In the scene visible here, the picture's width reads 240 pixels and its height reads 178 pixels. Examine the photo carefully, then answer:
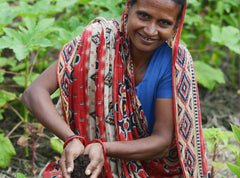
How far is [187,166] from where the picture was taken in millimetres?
1907

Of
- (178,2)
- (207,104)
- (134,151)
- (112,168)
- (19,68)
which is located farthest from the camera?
(207,104)

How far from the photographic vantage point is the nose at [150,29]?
1.71 metres

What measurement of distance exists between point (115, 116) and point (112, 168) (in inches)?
11.4

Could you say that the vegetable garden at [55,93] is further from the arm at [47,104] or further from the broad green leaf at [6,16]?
the arm at [47,104]

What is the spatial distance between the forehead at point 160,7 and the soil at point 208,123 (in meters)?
1.14

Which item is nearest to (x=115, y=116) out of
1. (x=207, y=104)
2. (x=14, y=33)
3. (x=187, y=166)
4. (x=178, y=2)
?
(x=187, y=166)

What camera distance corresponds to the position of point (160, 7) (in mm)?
1662

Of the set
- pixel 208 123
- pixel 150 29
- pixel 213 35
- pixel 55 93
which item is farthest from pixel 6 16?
pixel 208 123

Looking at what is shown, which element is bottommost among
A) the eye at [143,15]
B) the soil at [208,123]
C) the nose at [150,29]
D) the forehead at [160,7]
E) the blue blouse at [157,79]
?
the soil at [208,123]

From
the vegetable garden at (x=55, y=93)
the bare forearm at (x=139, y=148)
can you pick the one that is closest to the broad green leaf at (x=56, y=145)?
the vegetable garden at (x=55, y=93)

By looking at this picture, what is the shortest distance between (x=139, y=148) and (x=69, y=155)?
0.38 metres

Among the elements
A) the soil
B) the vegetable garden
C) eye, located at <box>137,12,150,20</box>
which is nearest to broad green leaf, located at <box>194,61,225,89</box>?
the vegetable garden

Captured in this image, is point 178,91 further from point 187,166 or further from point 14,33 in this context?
point 14,33

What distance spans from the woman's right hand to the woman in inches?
3.8
